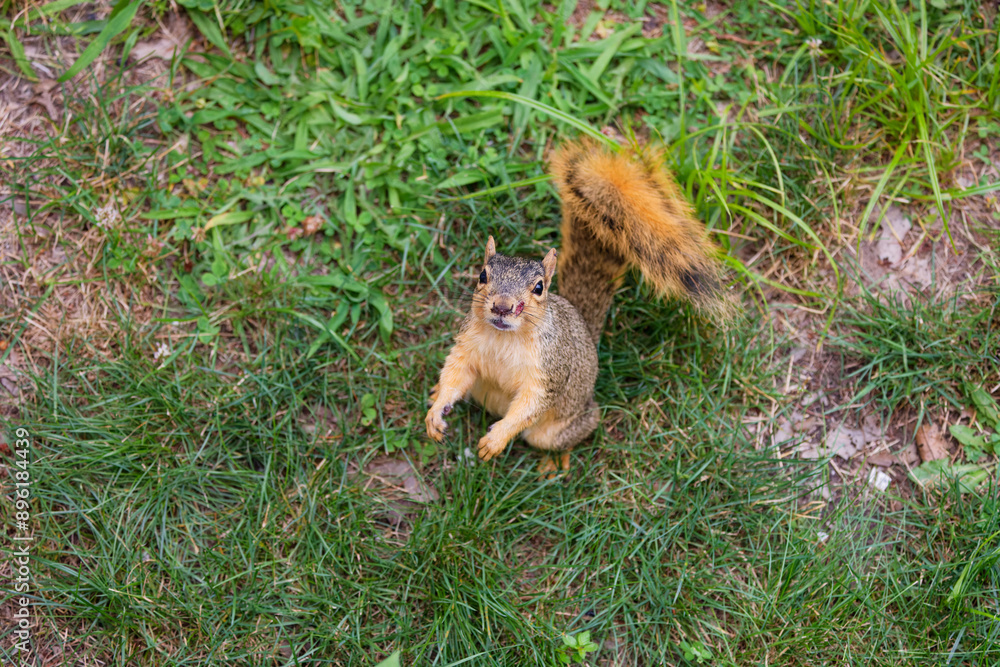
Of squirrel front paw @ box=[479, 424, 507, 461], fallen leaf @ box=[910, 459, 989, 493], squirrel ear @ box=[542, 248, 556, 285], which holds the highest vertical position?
squirrel ear @ box=[542, 248, 556, 285]

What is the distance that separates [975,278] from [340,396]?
8.29ft

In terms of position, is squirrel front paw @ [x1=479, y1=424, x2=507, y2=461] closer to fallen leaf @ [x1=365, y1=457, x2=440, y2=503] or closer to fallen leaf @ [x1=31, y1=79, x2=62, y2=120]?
fallen leaf @ [x1=365, y1=457, x2=440, y2=503]

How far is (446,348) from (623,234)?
2.69 ft

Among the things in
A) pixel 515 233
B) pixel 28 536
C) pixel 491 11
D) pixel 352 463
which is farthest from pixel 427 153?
pixel 28 536

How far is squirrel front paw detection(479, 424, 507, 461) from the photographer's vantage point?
7.32ft

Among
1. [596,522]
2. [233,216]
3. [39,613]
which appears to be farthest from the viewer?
[233,216]

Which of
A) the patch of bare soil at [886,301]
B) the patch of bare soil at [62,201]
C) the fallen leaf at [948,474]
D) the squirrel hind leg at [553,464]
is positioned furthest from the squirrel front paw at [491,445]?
the fallen leaf at [948,474]

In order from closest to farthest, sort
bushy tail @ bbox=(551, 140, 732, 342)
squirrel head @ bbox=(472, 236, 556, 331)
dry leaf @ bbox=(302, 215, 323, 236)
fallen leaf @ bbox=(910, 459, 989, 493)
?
A: squirrel head @ bbox=(472, 236, 556, 331)
bushy tail @ bbox=(551, 140, 732, 342)
fallen leaf @ bbox=(910, 459, 989, 493)
dry leaf @ bbox=(302, 215, 323, 236)

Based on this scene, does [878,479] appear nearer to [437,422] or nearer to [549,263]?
[549,263]

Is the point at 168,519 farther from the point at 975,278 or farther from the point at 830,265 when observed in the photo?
the point at 975,278

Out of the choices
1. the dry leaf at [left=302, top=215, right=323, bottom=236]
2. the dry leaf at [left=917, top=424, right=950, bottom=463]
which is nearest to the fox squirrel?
the dry leaf at [left=302, top=215, right=323, bottom=236]

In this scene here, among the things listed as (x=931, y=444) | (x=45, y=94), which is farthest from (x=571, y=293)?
(x=45, y=94)

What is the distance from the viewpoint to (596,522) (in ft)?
8.18

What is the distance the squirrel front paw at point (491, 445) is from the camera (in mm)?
2232
